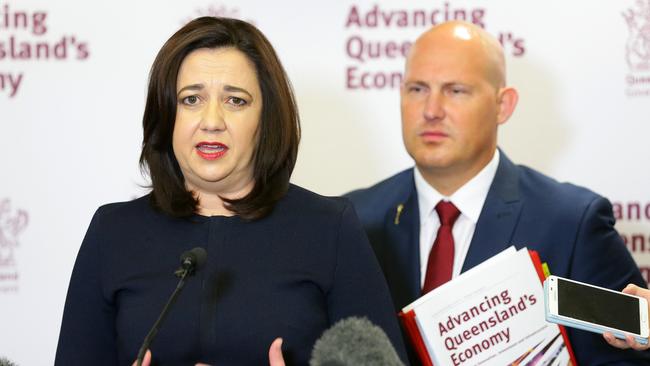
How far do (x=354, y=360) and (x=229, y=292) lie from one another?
0.80 metres

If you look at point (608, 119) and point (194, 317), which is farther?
point (608, 119)

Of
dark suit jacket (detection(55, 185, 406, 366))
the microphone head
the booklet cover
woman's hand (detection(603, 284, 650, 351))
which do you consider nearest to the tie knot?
the booklet cover

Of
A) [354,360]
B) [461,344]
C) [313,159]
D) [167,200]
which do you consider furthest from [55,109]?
[354,360]

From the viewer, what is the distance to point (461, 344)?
2.49 metres

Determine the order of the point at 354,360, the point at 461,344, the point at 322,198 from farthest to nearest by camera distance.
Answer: the point at 461,344 → the point at 322,198 → the point at 354,360

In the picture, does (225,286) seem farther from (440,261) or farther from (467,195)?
(467,195)

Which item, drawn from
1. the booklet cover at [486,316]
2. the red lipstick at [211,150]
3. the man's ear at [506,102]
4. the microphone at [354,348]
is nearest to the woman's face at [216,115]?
the red lipstick at [211,150]

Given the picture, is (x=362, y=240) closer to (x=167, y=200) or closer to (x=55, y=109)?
(x=167, y=200)

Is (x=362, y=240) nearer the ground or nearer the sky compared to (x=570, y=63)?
nearer the ground

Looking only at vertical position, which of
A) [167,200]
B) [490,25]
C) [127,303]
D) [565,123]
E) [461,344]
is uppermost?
[490,25]

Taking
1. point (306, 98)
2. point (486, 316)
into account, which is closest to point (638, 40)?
point (306, 98)

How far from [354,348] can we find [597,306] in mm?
951

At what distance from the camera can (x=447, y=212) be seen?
2957 mm

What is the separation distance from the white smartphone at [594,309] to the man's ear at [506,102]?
109 centimetres
